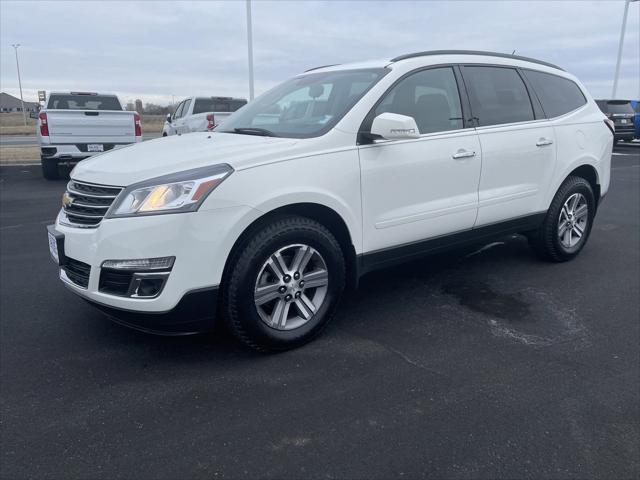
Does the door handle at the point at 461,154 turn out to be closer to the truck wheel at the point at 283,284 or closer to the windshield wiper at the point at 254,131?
the truck wheel at the point at 283,284

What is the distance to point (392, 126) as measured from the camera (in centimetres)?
331

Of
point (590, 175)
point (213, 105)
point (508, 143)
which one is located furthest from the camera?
point (213, 105)

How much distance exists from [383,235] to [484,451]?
1.62 m

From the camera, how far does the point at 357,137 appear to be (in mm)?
3426

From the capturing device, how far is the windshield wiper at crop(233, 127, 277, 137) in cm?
364

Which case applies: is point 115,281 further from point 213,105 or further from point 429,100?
point 213,105

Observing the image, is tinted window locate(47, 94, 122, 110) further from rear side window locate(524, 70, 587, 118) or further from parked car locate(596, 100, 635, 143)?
parked car locate(596, 100, 635, 143)

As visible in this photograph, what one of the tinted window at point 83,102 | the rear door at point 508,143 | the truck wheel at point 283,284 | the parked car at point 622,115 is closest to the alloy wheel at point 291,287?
the truck wheel at point 283,284

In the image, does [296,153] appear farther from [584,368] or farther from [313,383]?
[584,368]

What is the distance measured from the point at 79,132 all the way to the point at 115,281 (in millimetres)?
9213

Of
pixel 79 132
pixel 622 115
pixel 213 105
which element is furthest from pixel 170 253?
pixel 622 115

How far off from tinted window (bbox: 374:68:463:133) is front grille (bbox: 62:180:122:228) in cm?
181

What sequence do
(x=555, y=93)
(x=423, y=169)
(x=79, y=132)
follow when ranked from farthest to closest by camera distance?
(x=79, y=132), (x=555, y=93), (x=423, y=169)

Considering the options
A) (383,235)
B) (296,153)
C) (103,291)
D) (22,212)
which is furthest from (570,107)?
(22,212)
